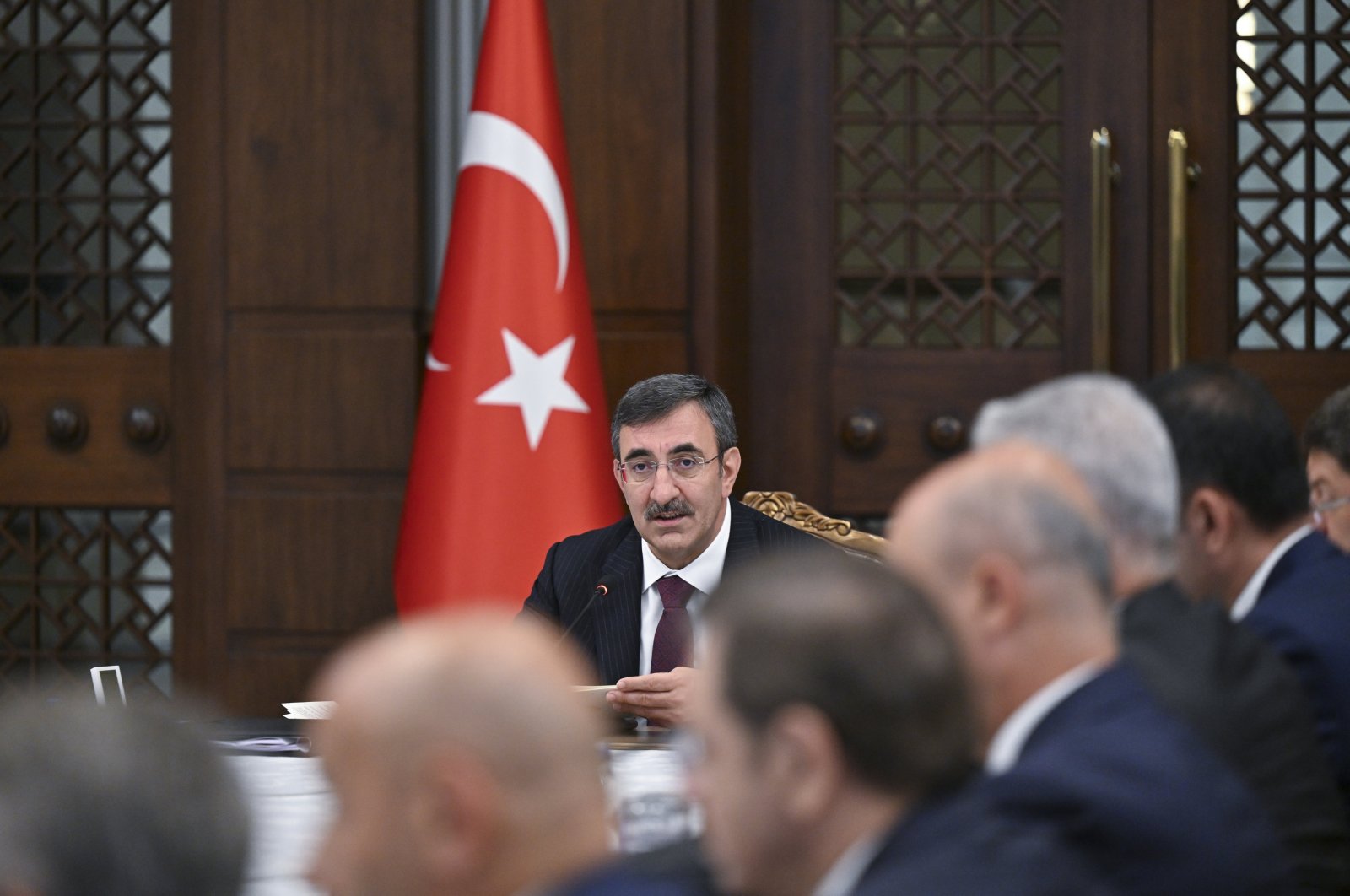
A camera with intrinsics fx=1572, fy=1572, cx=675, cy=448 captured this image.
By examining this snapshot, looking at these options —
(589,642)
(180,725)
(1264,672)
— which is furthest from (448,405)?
(180,725)

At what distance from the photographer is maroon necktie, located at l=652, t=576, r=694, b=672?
288 cm

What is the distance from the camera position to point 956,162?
4.04m

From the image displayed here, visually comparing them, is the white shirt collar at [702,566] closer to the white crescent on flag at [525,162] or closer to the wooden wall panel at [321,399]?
the white crescent on flag at [525,162]

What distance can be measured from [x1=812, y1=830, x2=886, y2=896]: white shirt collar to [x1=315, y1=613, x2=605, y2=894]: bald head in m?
0.16

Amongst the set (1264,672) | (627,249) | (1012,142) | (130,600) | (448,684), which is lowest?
(130,600)

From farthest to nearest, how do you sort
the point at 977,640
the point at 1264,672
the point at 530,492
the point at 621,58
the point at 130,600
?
the point at 130,600, the point at 621,58, the point at 530,492, the point at 1264,672, the point at 977,640

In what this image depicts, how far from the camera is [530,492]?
3.71 metres

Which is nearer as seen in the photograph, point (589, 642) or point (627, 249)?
point (589, 642)

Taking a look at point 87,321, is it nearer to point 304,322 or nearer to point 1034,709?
point 304,322

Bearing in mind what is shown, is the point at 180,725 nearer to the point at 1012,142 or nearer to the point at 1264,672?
the point at 1264,672

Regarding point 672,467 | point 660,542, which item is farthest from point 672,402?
point 660,542

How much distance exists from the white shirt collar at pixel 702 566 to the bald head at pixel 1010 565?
1.72 m

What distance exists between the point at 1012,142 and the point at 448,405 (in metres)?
1.60

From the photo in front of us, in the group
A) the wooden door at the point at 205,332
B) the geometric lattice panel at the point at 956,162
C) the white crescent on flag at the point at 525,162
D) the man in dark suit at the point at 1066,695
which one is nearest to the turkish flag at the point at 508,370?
the white crescent on flag at the point at 525,162
